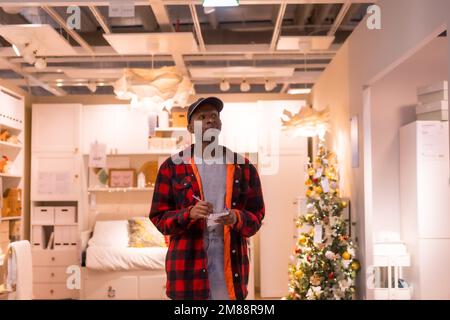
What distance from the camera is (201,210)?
1.70 metres

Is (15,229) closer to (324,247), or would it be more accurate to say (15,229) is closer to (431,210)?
(324,247)

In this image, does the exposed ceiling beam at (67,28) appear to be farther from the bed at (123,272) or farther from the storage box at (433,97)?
the storage box at (433,97)

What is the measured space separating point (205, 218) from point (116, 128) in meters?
4.28

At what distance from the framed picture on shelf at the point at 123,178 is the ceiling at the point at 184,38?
95 centimetres

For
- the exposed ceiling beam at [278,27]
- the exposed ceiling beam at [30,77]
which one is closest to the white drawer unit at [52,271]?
the exposed ceiling beam at [30,77]

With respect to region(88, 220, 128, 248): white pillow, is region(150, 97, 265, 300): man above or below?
above

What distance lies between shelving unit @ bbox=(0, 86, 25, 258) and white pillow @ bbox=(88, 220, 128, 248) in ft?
2.39

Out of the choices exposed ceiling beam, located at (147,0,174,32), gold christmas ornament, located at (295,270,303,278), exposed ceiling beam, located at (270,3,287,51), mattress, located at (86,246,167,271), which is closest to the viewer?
exposed ceiling beam, located at (147,0,174,32)

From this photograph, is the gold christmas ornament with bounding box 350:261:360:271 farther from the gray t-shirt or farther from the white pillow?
the gray t-shirt

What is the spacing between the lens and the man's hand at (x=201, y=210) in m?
1.70

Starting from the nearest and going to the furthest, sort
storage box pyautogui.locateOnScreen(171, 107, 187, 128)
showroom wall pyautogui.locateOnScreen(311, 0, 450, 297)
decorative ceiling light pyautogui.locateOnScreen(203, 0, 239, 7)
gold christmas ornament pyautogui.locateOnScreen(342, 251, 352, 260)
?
showroom wall pyautogui.locateOnScreen(311, 0, 450, 297)
decorative ceiling light pyautogui.locateOnScreen(203, 0, 239, 7)
gold christmas ornament pyautogui.locateOnScreen(342, 251, 352, 260)
storage box pyautogui.locateOnScreen(171, 107, 187, 128)

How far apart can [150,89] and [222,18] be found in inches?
44.9

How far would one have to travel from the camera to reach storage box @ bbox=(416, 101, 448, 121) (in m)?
3.96

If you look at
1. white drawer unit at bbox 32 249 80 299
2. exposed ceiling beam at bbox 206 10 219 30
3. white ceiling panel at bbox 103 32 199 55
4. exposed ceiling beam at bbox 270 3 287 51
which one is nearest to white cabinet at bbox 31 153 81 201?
white drawer unit at bbox 32 249 80 299
